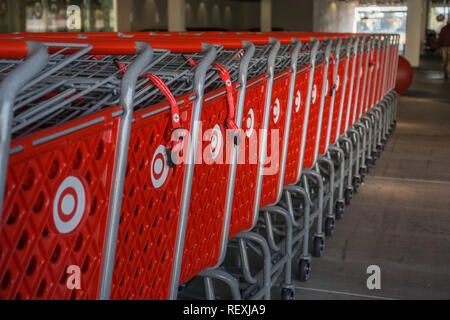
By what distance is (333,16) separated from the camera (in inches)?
1169

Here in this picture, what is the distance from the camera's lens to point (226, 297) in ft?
10.1

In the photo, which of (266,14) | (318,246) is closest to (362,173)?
(318,246)

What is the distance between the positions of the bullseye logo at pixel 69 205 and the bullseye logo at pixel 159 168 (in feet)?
1.07

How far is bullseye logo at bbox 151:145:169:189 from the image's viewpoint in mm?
1642

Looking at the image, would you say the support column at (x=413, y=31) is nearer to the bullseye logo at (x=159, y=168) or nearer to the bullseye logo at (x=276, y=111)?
the bullseye logo at (x=276, y=111)

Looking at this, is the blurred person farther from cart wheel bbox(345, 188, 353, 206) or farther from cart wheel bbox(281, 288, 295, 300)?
cart wheel bbox(281, 288, 295, 300)

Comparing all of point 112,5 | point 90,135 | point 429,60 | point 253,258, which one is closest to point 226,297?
point 253,258

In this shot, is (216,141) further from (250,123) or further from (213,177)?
(250,123)

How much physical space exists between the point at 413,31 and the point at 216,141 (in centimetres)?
2010

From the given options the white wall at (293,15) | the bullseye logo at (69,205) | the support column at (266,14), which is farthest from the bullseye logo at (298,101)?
the white wall at (293,15)

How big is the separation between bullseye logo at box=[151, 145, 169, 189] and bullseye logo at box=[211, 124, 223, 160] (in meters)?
0.36

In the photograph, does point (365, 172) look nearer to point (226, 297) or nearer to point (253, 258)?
point (253, 258)

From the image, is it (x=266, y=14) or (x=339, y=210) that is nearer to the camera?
(x=339, y=210)
